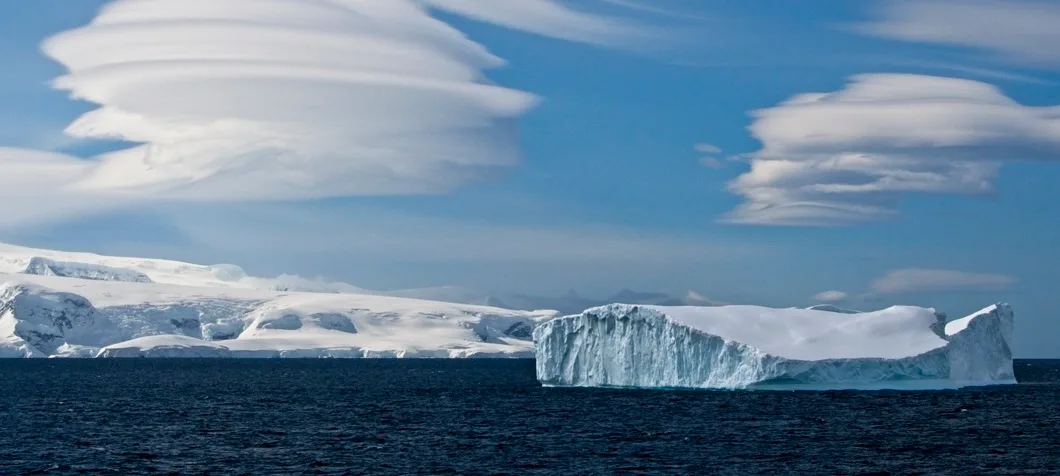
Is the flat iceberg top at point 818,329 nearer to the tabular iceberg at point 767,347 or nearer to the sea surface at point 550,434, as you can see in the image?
the tabular iceberg at point 767,347

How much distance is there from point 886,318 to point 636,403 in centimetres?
1536

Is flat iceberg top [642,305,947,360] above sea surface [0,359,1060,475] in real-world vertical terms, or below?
above

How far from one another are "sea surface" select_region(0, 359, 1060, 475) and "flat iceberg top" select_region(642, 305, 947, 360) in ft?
8.60

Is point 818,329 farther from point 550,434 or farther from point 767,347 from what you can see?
point 550,434

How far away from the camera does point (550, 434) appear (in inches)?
1587

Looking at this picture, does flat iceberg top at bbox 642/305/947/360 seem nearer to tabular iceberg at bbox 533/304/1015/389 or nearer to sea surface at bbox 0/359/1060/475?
tabular iceberg at bbox 533/304/1015/389

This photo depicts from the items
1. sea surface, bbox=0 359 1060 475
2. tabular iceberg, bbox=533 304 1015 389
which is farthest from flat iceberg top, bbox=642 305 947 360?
sea surface, bbox=0 359 1060 475

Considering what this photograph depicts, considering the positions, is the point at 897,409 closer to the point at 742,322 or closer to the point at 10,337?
the point at 742,322

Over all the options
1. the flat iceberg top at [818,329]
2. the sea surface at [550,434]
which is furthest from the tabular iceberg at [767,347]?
the sea surface at [550,434]

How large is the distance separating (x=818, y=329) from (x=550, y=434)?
22408 millimetres

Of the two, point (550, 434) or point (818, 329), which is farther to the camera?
point (818, 329)

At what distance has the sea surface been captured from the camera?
32062 mm

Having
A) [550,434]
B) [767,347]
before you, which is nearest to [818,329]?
[767,347]

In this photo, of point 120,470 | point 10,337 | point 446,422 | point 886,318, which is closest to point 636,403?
point 446,422
